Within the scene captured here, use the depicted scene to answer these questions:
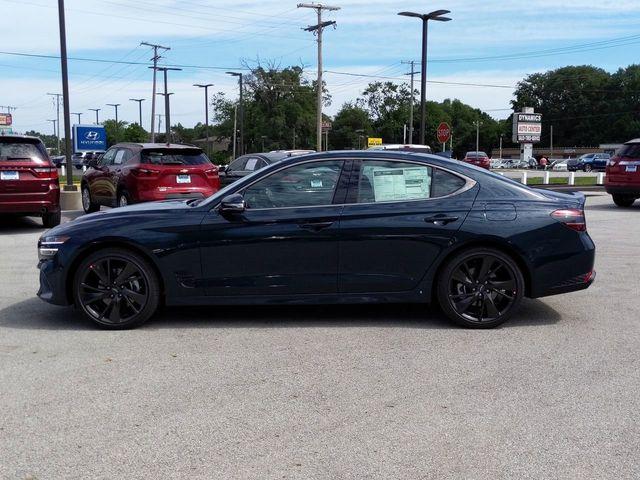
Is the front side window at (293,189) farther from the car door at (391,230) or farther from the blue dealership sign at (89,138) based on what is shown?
the blue dealership sign at (89,138)

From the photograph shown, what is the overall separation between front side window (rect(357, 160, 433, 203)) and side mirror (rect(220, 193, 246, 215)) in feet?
3.29

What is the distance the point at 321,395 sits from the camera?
4441mm

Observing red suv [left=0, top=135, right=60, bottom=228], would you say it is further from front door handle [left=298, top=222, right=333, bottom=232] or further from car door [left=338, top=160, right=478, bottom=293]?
car door [left=338, top=160, right=478, bottom=293]

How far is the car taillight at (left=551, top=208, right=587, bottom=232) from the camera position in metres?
6.06

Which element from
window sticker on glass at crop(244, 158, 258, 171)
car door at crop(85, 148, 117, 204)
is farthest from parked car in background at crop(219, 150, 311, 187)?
car door at crop(85, 148, 117, 204)

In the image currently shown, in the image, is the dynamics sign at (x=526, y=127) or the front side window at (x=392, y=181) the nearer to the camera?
the front side window at (x=392, y=181)

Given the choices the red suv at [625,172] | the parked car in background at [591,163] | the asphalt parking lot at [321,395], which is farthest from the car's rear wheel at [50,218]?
the parked car in background at [591,163]

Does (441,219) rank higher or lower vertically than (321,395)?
higher

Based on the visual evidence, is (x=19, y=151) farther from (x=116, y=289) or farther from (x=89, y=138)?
(x=89, y=138)

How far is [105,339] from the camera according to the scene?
5734 mm

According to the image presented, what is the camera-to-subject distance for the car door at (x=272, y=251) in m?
5.91

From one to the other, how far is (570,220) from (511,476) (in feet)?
10.7

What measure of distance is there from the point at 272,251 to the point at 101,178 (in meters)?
10.5

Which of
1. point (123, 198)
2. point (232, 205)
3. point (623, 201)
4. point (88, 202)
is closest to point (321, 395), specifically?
point (232, 205)
